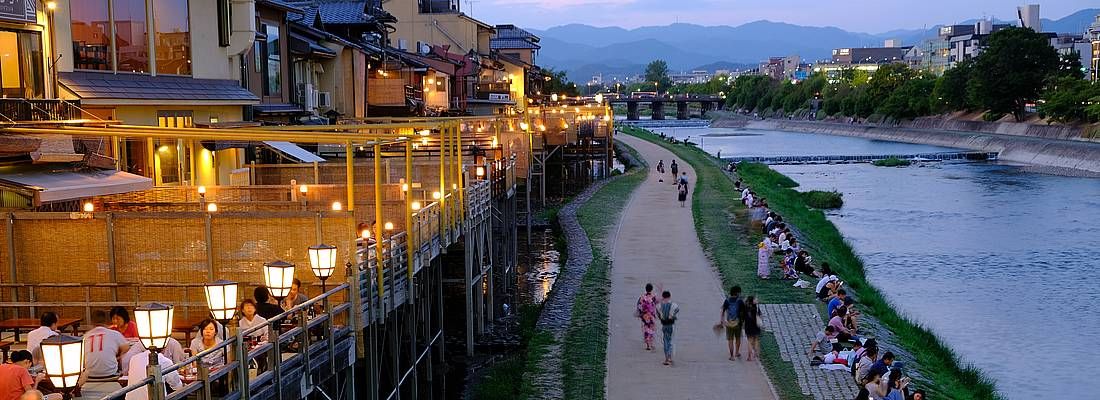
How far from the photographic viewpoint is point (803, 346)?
20.8 m

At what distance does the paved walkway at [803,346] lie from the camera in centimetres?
1770

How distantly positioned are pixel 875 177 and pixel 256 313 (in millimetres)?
65815

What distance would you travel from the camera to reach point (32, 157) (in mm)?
15227

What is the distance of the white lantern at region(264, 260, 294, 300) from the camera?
1263cm

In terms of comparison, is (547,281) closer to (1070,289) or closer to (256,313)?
(1070,289)

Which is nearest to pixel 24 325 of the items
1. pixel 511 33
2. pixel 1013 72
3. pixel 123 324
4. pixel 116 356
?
pixel 123 324

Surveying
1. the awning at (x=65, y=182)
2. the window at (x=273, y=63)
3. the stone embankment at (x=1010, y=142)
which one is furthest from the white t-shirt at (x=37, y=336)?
the stone embankment at (x=1010, y=142)

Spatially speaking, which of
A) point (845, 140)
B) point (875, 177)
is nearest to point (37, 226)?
point (875, 177)

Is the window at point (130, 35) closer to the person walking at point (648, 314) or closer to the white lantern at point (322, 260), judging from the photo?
the white lantern at point (322, 260)

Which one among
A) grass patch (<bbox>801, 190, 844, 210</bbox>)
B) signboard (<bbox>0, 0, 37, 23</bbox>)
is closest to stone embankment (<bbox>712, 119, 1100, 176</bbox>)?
grass patch (<bbox>801, 190, 844, 210</bbox>)

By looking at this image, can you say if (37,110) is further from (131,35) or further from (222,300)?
(222,300)

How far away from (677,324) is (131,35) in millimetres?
12579

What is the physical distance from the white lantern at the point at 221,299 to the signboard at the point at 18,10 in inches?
308

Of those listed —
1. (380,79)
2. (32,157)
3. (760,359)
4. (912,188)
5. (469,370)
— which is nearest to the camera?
(32,157)
